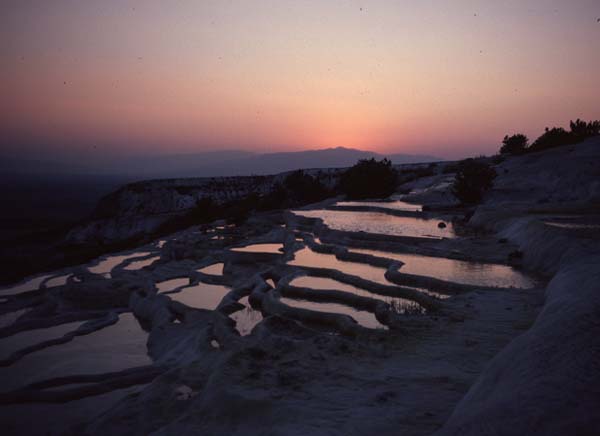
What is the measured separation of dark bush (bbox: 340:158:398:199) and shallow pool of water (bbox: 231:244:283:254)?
19276 mm

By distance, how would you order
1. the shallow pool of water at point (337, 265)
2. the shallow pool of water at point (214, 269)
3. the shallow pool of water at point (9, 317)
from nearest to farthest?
the shallow pool of water at point (9, 317), the shallow pool of water at point (337, 265), the shallow pool of water at point (214, 269)

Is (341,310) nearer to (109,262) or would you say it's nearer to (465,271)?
(465,271)

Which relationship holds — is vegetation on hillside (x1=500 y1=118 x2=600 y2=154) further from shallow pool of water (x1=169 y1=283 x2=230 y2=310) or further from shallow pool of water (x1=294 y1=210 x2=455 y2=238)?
shallow pool of water (x1=169 y1=283 x2=230 y2=310)

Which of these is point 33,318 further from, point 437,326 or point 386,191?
point 386,191

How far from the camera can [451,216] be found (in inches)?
934

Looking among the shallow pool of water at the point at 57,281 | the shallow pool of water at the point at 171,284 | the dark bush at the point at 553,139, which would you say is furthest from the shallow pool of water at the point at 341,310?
the dark bush at the point at 553,139

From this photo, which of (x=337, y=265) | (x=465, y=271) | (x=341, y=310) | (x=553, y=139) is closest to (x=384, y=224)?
(x=337, y=265)

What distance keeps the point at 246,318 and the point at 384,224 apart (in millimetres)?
12707

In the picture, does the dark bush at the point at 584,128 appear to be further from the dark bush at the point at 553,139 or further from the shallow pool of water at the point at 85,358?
the shallow pool of water at the point at 85,358

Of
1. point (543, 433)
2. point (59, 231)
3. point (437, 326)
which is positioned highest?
point (543, 433)

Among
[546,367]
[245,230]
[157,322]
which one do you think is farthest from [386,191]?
[546,367]

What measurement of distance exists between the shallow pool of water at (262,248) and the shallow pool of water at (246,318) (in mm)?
6574

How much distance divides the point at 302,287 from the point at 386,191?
27323 millimetres

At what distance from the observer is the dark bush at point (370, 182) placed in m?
37.2
